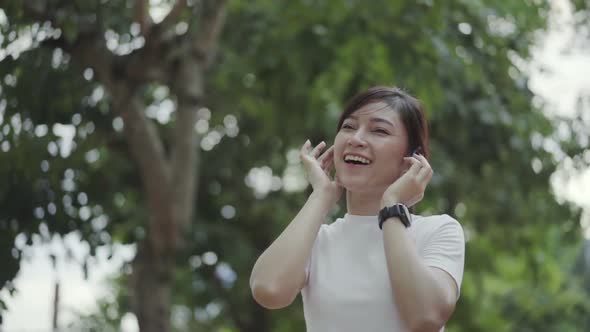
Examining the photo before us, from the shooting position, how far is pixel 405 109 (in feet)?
9.65

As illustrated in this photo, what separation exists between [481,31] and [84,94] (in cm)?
320

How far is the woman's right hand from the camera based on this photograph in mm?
2977

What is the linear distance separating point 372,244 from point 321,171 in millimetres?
329

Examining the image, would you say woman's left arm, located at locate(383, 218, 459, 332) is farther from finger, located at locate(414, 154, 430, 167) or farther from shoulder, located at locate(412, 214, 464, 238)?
finger, located at locate(414, 154, 430, 167)

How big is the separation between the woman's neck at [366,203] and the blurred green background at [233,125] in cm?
357

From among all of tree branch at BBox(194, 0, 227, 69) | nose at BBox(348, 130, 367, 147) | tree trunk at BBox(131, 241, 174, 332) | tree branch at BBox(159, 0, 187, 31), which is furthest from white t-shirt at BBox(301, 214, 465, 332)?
tree trunk at BBox(131, 241, 174, 332)

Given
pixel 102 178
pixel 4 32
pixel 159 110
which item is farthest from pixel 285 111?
pixel 4 32

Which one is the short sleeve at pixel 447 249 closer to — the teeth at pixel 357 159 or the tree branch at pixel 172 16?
the teeth at pixel 357 159

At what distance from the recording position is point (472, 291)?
1490 cm

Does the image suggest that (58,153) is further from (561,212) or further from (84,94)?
(561,212)

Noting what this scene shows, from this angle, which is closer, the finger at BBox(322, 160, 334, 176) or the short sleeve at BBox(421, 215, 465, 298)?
the short sleeve at BBox(421, 215, 465, 298)

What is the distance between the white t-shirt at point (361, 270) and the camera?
2.68 meters

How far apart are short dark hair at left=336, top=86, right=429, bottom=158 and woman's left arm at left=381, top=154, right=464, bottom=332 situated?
347mm

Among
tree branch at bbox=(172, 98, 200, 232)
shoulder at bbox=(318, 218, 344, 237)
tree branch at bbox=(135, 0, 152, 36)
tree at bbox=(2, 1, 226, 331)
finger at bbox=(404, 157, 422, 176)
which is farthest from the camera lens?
tree branch at bbox=(172, 98, 200, 232)
